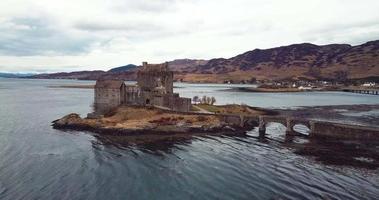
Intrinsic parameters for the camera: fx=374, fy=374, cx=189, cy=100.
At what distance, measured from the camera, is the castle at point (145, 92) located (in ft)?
294

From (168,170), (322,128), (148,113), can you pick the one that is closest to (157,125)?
(148,113)

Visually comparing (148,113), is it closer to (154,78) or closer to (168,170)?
(154,78)

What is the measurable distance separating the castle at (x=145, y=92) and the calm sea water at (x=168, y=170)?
2231cm

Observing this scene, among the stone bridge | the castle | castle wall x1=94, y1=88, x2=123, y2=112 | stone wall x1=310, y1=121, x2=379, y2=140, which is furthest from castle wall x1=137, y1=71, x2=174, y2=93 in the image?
stone wall x1=310, y1=121, x2=379, y2=140

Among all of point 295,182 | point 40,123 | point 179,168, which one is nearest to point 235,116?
point 179,168

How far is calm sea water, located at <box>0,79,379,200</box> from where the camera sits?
1548 inches

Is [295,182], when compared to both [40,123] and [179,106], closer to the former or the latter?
[179,106]

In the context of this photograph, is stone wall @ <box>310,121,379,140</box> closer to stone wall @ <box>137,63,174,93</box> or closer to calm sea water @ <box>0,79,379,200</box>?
calm sea water @ <box>0,79,379,200</box>

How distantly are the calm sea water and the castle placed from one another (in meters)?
22.3

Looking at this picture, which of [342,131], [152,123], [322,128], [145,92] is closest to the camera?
[342,131]

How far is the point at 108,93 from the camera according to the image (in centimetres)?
9450

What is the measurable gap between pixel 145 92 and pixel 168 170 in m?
44.6

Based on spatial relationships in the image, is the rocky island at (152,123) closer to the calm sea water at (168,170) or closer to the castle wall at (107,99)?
the calm sea water at (168,170)

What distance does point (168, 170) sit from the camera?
1914 inches
